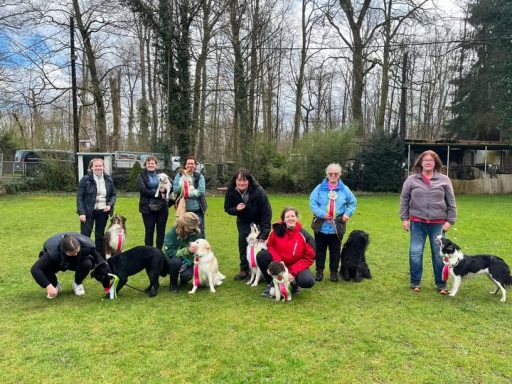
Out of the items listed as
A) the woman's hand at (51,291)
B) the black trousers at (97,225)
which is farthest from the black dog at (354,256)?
the woman's hand at (51,291)

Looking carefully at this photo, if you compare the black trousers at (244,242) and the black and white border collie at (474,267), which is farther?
the black trousers at (244,242)

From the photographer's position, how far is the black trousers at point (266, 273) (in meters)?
4.70

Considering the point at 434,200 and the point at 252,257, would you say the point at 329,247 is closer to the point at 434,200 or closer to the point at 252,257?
the point at 252,257

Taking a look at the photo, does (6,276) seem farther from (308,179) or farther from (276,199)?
(308,179)

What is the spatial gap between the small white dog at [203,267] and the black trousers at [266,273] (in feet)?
1.85

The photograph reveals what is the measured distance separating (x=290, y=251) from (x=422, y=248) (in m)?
1.60

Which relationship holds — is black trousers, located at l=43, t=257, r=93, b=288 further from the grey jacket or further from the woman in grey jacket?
the grey jacket

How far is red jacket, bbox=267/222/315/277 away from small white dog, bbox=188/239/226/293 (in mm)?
731

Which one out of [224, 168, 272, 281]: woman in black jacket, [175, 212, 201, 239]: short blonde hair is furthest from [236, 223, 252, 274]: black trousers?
[175, 212, 201, 239]: short blonde hair

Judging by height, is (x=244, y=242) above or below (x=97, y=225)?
below

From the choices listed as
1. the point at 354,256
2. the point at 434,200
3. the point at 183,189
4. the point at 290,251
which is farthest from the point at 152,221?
the point at 434,200

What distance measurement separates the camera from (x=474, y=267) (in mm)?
4723

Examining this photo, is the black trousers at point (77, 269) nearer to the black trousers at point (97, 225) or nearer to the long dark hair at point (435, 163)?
the black trousers at point (97, 225)

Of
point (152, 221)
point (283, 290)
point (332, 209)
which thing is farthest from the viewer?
point (152, 221)
